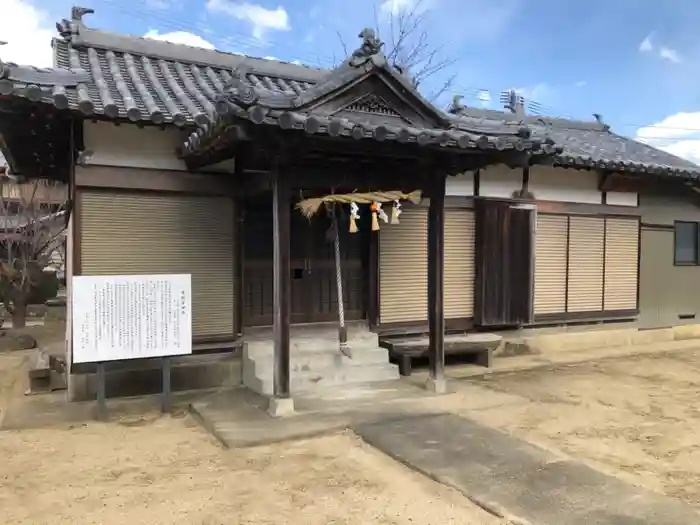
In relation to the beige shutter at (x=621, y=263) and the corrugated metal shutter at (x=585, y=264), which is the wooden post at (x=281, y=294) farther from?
the beige shutter at (x=621, y=263)

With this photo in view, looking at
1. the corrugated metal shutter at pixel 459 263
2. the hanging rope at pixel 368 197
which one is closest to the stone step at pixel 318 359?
the hanging rope at pixel 368 197

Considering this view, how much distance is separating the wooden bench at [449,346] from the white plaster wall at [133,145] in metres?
3.85

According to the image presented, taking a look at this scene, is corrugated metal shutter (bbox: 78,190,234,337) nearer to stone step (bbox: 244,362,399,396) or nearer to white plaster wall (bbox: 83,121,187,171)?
white plaster wall (bbox: 83,121,187,171)

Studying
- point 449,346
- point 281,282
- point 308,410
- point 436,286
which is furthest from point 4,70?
point 449,346

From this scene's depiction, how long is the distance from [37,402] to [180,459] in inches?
117

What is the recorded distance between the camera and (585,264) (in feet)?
34.8

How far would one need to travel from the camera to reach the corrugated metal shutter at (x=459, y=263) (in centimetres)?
938

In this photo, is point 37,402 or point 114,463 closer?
point 114,463

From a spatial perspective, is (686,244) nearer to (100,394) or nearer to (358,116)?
(358,116)

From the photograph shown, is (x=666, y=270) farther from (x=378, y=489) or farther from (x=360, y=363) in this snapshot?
(x=378, y=489)

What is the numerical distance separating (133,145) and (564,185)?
23.9 ft

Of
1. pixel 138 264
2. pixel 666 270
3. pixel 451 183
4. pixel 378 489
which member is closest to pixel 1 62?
pixel 138 264

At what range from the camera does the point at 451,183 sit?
9352 mm

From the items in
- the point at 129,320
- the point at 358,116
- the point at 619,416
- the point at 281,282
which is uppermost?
the point at 358,116
